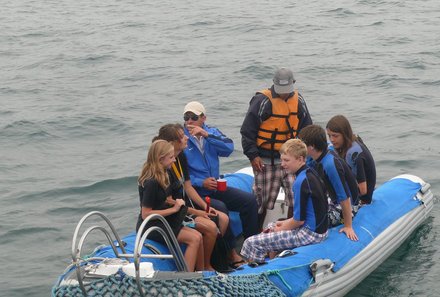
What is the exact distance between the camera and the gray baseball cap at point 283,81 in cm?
841

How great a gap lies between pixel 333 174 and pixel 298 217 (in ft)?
1.69

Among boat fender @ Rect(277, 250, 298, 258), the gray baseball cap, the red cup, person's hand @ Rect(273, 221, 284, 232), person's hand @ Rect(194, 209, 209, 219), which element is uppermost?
the gray baseball cap

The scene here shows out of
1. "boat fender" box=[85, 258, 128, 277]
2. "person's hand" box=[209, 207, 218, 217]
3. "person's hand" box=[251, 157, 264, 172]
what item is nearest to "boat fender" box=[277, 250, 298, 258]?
"person's hand" box=[209, 207, 218, 217]

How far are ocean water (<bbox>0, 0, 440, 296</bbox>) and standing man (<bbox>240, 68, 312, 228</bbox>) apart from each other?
4.49 ft

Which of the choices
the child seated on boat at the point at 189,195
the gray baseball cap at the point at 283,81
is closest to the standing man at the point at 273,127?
the gray baseball cap at the point at 283,81

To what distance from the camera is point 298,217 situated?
751 cm

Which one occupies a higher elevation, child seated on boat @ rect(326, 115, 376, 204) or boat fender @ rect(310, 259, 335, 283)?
child seated on boat @ rect(326, 115, 376, 204)

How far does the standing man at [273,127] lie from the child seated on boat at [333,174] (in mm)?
781

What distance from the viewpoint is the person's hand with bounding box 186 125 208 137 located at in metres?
7.96

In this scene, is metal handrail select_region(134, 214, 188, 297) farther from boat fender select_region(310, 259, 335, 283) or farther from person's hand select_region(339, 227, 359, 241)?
person's hand select_region(339, 227, 359, 241)

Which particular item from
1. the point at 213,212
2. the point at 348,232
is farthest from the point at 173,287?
the point at 348,232

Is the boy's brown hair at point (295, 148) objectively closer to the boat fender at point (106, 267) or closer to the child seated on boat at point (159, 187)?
the child seated on boat at point (159, 187)

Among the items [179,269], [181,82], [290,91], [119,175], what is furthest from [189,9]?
[179,269]

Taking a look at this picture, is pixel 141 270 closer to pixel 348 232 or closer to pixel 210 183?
pixel 210 183
